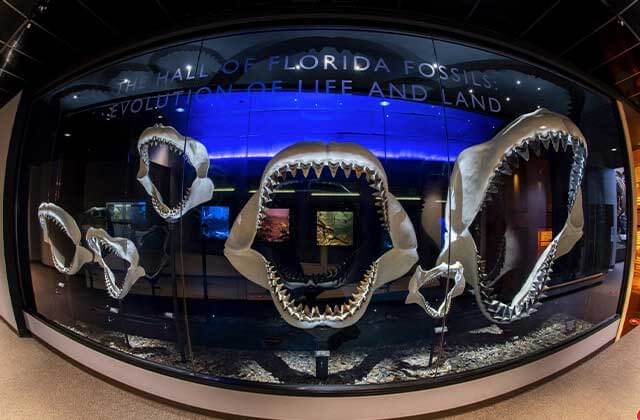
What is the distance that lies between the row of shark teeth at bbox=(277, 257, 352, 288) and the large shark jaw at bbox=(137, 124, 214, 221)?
891 millimetres

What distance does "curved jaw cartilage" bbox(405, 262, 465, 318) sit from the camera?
2188mm

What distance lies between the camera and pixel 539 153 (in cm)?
252

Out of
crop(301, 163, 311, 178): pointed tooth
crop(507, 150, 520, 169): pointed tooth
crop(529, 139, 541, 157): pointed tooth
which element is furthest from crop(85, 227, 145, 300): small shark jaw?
crop(529, 139, 541, 157): pointed tooth

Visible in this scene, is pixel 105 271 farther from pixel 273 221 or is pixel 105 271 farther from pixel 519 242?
pixel 519 242

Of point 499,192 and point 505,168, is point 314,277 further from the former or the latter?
point 505,168

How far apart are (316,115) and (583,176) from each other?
297 cm

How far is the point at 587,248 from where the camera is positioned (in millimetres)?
3070

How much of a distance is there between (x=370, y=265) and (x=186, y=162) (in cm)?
177

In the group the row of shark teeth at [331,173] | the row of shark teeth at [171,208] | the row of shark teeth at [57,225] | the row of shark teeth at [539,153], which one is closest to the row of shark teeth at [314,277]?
the row of shark teeth at [331,173]

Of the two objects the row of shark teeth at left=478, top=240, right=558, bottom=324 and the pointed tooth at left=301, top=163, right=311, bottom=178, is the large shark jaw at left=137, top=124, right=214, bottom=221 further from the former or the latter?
the row of shark teeth at left=478, top=240, right=558, bottom=324

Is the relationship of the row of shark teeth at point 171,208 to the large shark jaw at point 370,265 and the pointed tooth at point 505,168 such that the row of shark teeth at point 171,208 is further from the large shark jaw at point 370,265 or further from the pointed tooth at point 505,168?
the pointed tooth at point 505,168

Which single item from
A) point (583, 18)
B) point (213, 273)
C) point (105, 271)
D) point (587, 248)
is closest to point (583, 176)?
point (587, 248)

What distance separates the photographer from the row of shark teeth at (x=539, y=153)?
2312mm

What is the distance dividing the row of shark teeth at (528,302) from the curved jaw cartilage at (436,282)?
45 cm
